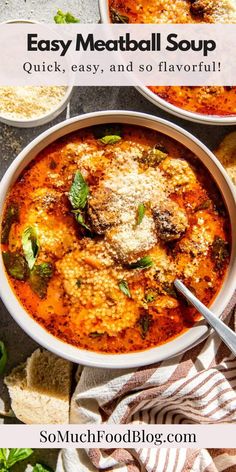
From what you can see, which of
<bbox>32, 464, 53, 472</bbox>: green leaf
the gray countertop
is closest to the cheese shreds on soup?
the gray countertop

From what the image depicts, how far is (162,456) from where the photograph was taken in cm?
272

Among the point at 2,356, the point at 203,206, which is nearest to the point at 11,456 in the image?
the point at 2,356

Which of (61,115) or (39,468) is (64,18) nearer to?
(61,115)

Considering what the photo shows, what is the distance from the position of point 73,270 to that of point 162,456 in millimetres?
925

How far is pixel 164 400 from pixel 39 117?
1253 millimetres

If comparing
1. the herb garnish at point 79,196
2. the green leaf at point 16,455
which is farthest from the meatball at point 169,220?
the green leaf at point 16,455

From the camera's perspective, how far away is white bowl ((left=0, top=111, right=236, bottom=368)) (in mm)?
2391

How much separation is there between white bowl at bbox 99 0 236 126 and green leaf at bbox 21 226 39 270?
2.20ft

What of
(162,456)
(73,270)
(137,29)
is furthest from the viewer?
(162,456)

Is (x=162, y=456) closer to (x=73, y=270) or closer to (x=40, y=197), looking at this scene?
(x=73, y=270)

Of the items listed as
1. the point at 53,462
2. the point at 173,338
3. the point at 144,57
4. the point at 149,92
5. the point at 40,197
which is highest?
the point at 144,57

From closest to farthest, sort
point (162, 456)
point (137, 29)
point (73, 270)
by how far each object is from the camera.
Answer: point (73, 270) → point (137, 29) → point (162, 456)

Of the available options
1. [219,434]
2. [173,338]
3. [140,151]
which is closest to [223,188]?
[140,151]

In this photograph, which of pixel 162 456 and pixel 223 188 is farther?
pixel 162 456
